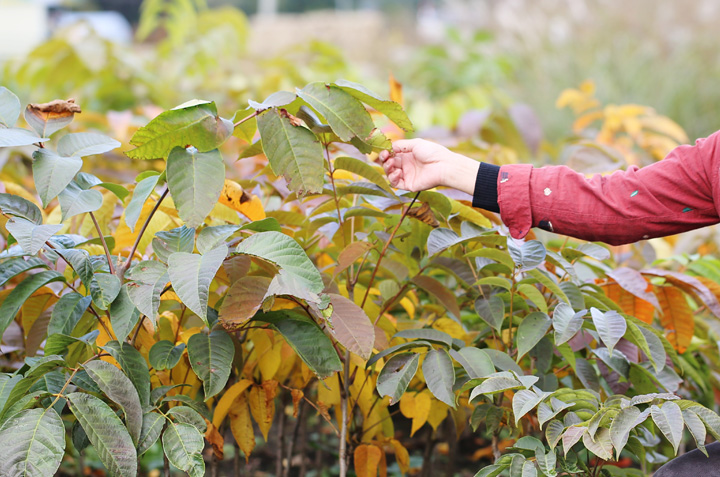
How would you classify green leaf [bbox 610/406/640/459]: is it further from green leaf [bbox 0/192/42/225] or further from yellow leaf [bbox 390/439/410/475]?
green leaf [bbox 0/192/42/225]

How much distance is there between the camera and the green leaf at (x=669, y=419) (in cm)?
92

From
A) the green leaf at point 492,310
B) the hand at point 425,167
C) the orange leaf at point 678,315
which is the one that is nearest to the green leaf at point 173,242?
the hand at point 425,167

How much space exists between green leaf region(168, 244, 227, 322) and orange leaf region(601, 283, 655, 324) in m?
0.94

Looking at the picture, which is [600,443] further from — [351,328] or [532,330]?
[351,328]

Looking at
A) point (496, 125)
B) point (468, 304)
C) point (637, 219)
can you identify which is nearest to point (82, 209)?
point (468, 304)

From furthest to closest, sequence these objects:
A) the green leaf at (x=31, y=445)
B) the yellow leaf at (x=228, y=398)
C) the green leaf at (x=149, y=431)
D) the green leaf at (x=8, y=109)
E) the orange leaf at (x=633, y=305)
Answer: the orange leaf at (x=633, y=305)
the yellow leaf at (x=228, y=398)
the green leaf at (x=8, y=109)
the green leaf at (x=149, y=431)
the green leaf at (x=31, y=445)

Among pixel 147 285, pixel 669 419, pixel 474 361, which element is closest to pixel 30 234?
pixel 147 285

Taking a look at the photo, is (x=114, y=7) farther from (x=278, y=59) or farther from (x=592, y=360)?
(x=592, y=360)

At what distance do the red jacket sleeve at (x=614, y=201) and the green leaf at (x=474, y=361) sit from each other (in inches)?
10.5

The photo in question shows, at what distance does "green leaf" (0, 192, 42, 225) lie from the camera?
109cm

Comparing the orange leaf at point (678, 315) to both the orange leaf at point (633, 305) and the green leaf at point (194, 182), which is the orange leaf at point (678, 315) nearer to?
the orange leaf at point (633, 305)

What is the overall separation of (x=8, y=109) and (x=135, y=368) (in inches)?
19.3

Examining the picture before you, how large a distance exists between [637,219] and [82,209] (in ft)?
3.26

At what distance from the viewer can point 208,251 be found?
100 centimetres
